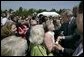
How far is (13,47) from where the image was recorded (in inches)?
151

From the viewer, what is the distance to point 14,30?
479 centimetres

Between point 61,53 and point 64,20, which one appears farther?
point 64,20

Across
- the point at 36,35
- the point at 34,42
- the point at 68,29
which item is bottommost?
the point at 68,29

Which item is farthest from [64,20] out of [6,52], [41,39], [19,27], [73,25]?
[6,52]

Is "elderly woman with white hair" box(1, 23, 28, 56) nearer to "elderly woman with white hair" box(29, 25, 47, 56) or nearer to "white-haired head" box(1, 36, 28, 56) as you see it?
"white-haired head" box(1, 36, 28, 56)

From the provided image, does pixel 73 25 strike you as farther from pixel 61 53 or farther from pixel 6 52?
pixel 6 52

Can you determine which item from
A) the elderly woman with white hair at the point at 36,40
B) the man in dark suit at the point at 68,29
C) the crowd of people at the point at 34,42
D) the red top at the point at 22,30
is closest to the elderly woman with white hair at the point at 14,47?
the crowd of people at the point at 34,42

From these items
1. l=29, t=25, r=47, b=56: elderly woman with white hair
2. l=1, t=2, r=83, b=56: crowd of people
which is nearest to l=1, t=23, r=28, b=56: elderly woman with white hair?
l=1, t=2, r=83, b=56: crowd of people

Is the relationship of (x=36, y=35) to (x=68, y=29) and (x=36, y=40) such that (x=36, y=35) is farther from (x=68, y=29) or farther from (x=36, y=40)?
(x=68, y=29)

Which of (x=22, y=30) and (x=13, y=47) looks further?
(x=22, y=30)

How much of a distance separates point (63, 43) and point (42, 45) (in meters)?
0.44

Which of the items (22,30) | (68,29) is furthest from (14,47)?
(68,29)

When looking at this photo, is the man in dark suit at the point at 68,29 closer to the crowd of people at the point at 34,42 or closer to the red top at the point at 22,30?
the crowd of people at the point at 34,42

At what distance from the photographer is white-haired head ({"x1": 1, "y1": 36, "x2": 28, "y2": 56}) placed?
12.4ft
